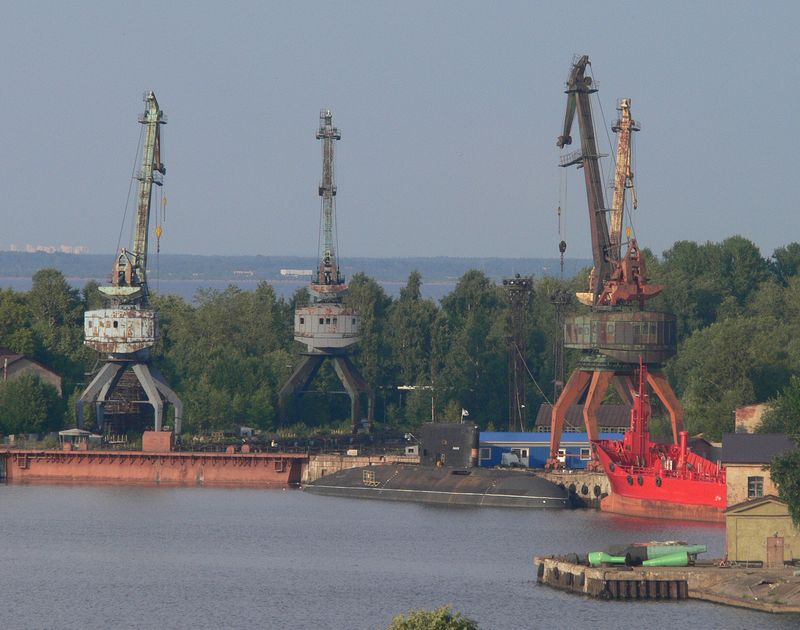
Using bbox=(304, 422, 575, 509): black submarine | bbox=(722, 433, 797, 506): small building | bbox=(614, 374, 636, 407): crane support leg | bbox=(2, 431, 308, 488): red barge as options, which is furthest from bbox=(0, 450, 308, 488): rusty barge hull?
bbox=(722, 433, 797, 506): small building

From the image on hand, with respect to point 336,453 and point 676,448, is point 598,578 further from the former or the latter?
point 336,453

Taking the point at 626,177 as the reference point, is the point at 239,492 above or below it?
below

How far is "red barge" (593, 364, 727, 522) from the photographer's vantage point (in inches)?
3605

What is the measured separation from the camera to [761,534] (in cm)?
6881

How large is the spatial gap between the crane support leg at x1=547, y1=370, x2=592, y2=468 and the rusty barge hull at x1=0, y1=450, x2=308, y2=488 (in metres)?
14.1

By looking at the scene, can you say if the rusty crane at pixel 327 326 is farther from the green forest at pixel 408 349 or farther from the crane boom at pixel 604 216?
the crane boom at pixel 604 216

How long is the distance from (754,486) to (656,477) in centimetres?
1045

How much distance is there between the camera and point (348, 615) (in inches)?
2552

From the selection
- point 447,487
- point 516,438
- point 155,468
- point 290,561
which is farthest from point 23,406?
point 290,561

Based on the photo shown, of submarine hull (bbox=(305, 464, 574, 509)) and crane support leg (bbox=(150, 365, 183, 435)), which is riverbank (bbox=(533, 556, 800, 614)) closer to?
submarine hull (bbox=(305, 464, 574, 509))

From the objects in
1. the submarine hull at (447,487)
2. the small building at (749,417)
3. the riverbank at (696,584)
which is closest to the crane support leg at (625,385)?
the small building at (749,417)

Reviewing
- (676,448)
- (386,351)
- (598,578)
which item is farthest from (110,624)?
(386,351)

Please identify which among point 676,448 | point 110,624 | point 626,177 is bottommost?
point 110,624

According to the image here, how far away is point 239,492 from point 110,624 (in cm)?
4316
